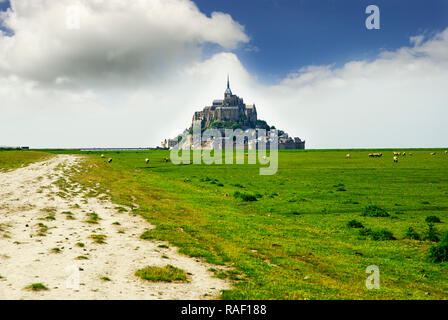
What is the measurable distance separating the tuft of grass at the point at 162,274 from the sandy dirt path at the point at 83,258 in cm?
26

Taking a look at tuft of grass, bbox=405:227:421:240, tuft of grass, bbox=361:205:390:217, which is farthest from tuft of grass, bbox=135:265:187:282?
tuft of grass, bbox=361:205:390:217

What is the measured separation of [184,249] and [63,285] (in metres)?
5.73

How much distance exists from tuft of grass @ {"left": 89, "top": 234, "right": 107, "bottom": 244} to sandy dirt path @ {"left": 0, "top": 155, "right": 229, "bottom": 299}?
0.18 meters

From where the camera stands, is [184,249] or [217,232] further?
[217,232]

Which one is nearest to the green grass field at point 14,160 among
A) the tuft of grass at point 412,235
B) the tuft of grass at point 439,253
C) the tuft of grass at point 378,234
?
the tuft of grass at point 378,234

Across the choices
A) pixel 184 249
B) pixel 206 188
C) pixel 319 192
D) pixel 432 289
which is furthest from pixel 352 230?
pixel 206 188

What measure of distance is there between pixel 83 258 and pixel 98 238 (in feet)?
Result: 9.62

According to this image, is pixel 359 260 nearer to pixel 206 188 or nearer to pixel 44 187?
pixel 206 188

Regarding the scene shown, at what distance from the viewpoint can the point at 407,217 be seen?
75.2 feet

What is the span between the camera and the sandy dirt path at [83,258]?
886 centimetres

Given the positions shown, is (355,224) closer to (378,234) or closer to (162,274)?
(378,234)

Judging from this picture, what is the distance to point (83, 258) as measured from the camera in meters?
11.6
